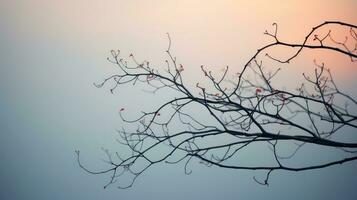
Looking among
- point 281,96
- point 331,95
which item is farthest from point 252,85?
point 331,95

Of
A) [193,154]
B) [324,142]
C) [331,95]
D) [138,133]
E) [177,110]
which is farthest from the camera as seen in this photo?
[331,95]

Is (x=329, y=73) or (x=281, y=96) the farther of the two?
(x=329, y=73)

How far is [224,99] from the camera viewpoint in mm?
2188

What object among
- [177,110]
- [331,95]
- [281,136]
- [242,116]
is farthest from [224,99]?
[331,95]

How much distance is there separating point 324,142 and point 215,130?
0.65m

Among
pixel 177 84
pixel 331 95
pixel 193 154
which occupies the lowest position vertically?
pixel 193 154

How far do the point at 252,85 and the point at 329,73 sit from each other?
2.21 ft

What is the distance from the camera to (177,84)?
2230 millimetres

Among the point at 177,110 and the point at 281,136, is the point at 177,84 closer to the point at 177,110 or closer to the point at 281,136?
the point at 177,110

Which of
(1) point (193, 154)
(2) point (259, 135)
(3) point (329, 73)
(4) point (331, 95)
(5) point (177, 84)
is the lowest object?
(1) point (193, 154)

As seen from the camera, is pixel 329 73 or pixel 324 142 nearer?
pixel 324 142

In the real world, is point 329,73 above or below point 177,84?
above

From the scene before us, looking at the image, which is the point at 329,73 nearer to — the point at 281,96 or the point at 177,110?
the point at 281,96

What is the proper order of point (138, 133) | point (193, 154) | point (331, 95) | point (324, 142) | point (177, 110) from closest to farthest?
point (324, 142) < point (193, 154) < point (177, 110) < point (138, 133) < point (331, 95)
